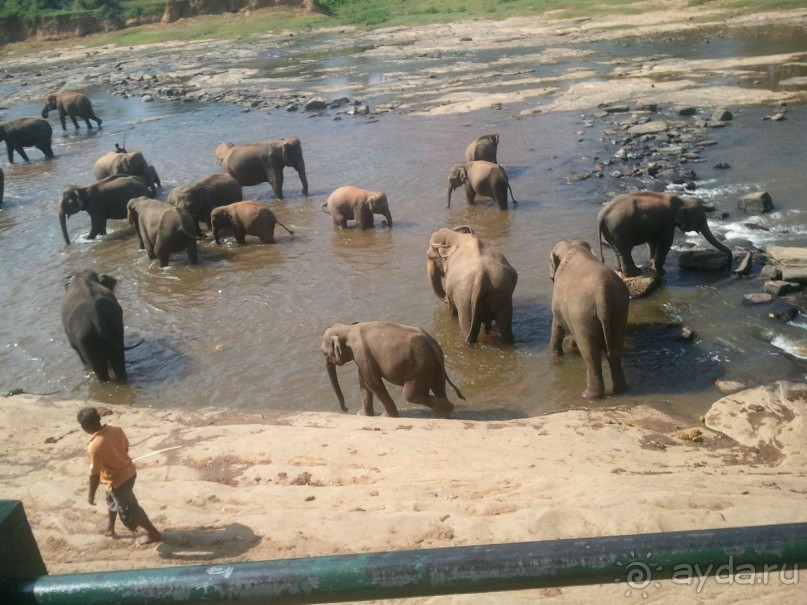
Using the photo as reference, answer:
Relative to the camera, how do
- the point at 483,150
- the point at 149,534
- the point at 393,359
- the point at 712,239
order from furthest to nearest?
the point at 483,150 → the point at 712,239 → the point at 393,359 → the point at 149,534

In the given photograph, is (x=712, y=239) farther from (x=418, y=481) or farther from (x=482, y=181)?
(x=418, y=481)

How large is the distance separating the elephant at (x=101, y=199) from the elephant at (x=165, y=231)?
2060 millimetres

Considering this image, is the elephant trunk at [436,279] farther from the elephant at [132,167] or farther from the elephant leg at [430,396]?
the elephant at [132,167]

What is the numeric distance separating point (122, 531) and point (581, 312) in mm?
4998

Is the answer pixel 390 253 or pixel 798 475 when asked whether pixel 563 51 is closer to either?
pixel 390 253

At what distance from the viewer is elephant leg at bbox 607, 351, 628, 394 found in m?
8.30

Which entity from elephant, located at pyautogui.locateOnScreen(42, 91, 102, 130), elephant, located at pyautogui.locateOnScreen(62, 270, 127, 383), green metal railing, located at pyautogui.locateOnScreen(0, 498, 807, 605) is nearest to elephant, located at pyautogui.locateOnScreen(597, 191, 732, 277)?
elephant, located at pyautogui.locateOnScreen(62, 270, 127, 383)

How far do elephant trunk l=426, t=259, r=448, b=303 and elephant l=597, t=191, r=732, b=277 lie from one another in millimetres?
2346

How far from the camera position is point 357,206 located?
14.9 m

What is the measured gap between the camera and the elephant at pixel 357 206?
1470 cm

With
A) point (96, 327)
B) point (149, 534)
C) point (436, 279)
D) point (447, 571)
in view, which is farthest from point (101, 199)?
point (447, 571)

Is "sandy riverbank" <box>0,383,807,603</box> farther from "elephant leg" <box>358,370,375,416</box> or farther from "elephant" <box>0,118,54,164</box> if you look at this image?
"elephant" <box>0,118,54,164</box>

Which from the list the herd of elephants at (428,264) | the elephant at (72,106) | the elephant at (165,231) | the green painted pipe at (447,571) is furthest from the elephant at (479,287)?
the elephant at (72,106)

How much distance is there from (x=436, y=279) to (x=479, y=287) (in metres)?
1.67
